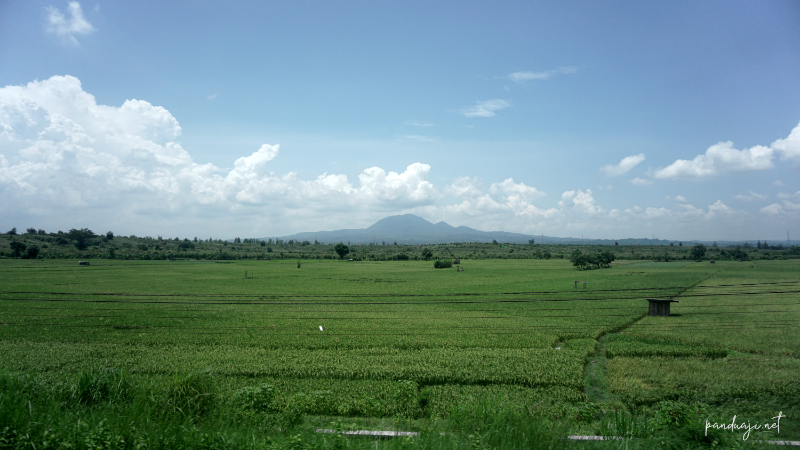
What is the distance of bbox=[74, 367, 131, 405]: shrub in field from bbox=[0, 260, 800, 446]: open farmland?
1.23 feet

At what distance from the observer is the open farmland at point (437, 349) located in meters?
9.48

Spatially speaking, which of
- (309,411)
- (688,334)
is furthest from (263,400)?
(688,334)

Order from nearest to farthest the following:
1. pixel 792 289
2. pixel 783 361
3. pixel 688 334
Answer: pixel 783 361 → pixel 688 334 → pixel 792 289

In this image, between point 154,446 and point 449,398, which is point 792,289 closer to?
point 449,398

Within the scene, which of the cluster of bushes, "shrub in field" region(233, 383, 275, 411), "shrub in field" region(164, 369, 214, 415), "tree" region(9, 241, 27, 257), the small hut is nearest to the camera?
"shrub in field" region(164, 369, 214, 415)

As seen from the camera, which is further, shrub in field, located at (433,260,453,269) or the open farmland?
shrub in field, located at (433,260,453,269)

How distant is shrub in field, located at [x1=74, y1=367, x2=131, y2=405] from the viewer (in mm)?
7242

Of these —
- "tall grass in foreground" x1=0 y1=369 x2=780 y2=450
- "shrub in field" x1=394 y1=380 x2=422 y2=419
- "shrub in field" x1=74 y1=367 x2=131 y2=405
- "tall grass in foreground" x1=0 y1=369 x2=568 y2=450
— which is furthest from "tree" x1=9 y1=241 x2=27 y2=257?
"shrub in field" x1=394 y1=380 x2=422 y2=419

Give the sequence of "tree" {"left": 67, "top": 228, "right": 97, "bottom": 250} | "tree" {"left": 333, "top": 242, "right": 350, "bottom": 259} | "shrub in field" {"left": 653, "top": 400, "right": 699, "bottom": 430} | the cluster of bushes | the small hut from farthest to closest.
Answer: "tree" {"left": 333, "top": 242, "right": 350, "bottom": 259} < "tree" {"left": 67, "top": 228, "right": 97, "bottom": 250} < the cluster of bushes < the small hut < "shrub in field" {"left": 653, "top": 400, "right": 699, "bottom": 430}

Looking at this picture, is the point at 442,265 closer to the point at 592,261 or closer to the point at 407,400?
the point at 592,261

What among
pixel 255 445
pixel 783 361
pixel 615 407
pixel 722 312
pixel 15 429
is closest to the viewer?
pixel 15 429

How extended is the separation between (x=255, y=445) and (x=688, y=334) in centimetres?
1790

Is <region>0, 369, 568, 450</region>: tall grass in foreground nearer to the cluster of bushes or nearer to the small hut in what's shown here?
the small hut

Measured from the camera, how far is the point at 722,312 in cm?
2159
